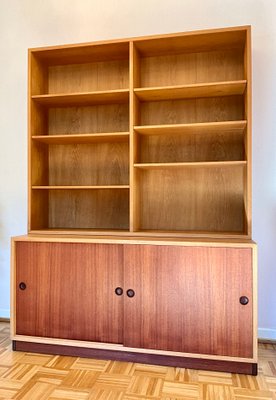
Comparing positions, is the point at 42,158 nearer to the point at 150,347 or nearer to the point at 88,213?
the point at 88,213

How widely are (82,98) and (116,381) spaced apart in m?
1.88

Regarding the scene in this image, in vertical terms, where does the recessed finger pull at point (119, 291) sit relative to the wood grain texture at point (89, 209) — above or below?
below

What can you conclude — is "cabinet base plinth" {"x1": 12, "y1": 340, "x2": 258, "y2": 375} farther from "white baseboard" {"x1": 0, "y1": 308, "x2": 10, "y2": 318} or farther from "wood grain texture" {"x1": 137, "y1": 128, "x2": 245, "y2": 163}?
"wood grain texture" {"x1": 137, "y1": 128, "x2": 245, "y2": 163}

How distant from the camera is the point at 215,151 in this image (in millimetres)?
2387

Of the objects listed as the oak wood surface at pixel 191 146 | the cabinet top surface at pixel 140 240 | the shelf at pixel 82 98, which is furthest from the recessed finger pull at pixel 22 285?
the shelf at pixel 82 98

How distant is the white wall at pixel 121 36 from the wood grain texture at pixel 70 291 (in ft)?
2.40

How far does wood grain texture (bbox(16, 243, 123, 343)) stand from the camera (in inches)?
79.7

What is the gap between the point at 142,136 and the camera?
2.48m

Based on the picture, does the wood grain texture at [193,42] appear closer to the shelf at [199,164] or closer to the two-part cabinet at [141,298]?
the shelf at [199,164]

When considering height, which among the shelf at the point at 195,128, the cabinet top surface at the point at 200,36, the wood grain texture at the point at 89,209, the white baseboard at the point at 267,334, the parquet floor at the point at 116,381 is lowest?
the parquet floor at the point at 116,381

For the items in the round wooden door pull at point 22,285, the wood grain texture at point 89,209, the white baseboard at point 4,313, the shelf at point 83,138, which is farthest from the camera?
the white baseboard at point 4,313

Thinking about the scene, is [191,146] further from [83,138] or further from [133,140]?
[83,138]

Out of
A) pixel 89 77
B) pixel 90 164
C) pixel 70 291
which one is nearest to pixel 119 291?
pixel 70 291

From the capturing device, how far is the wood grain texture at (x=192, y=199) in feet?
7.69
